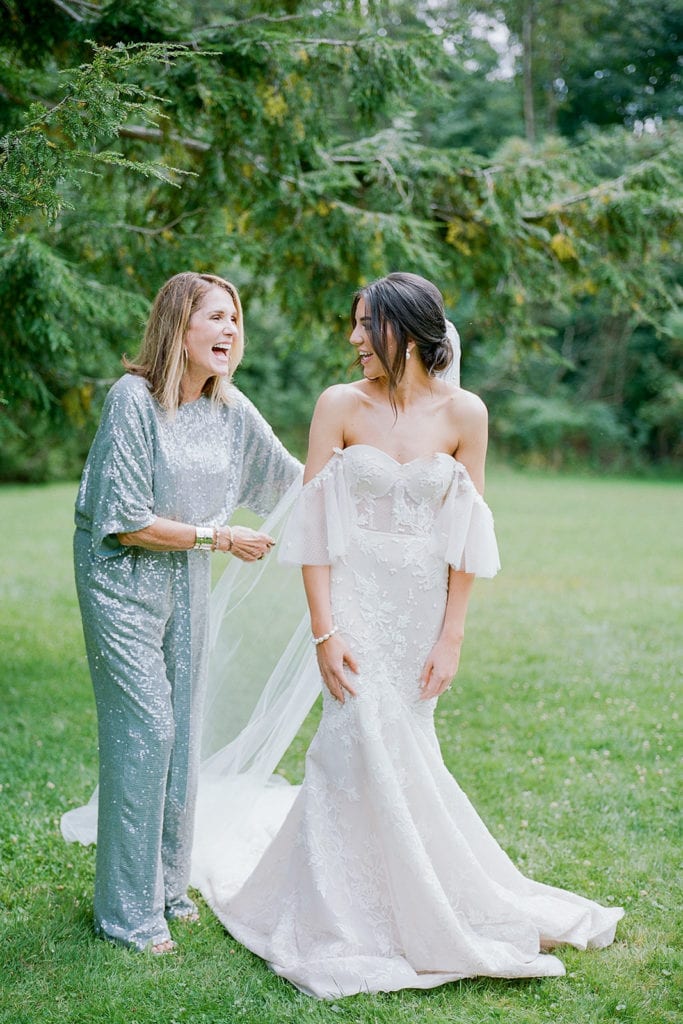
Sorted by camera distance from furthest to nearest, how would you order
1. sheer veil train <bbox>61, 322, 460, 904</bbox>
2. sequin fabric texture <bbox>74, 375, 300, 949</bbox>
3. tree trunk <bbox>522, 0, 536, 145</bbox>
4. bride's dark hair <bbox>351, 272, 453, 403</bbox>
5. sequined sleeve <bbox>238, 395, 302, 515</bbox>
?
tree trunk <bbox>522, 0, 536, 145</bbox> < sheer veil train <bbox>61, 322, 460, 904</bbox> < sequined sleeve <bbox>238, 395, 302, 515</bbox> < sequin fabric texture <bbox>74, 375, 300, 949</bbox> < bride's dark hair <bbox>351, 272, 453, 403</bbox>

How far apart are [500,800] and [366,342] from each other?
2804mm

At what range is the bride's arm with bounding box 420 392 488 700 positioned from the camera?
3.54 meters

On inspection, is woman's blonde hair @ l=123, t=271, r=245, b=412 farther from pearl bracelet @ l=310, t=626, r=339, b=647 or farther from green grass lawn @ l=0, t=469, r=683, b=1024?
green grass lawn @ l=0, t=469, r=683, b=1024

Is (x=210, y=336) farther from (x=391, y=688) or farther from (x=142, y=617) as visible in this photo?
(x=391, y=688)

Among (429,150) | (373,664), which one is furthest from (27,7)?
(373,664)

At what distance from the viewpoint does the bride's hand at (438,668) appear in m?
3.55

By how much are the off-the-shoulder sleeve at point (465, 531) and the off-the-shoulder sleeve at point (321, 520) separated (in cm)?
33

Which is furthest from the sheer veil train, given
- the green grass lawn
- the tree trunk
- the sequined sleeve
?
the tree trunk

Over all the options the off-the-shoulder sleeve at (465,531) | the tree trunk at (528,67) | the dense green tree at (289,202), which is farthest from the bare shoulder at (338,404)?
the tree trunk at (528,67)

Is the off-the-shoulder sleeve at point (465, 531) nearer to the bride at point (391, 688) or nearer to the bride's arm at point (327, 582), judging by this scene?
the bride at point (391, 688)

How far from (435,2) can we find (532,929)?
3017cm

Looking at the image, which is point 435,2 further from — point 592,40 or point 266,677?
point 266,677

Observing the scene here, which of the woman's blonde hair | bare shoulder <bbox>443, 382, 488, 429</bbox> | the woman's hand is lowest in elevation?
the woman's hand

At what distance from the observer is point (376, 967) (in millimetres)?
3416
